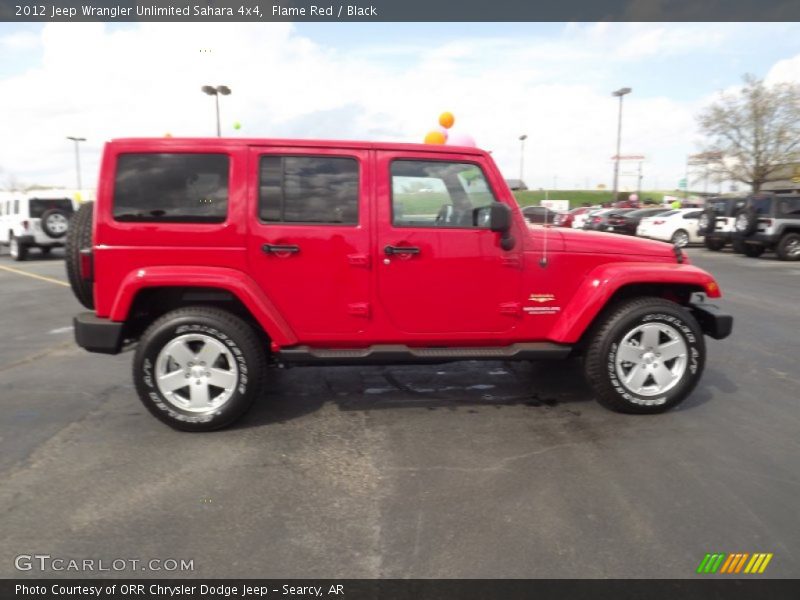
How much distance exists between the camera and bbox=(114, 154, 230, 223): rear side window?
148 inches

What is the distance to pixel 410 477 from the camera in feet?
10.7

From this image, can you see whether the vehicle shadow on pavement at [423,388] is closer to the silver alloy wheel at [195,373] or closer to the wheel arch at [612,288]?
the silver alloy wheel at [195,373]

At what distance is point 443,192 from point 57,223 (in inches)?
611

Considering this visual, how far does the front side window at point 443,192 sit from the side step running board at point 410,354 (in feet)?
3.01

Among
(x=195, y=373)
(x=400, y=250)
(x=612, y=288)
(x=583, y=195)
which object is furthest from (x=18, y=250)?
(x=583, y=195)

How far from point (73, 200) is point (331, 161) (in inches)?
646

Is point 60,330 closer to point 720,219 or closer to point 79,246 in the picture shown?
point 79,246

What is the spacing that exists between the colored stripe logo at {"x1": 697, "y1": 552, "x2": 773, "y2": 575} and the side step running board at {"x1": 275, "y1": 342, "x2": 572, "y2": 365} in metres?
1.79

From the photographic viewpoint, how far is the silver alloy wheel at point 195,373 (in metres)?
3.81

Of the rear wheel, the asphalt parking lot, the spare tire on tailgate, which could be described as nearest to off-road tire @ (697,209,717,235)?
the rear wheel

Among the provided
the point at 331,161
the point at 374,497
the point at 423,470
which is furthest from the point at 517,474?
the point at 331,161

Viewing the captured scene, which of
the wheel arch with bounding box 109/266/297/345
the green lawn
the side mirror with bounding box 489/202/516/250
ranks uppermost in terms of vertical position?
the green lawn

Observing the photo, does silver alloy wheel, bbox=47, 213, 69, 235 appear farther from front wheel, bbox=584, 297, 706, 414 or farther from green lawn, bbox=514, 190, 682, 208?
green lawn, bbox=514, 190, 682, 208

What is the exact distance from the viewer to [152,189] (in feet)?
12.4
